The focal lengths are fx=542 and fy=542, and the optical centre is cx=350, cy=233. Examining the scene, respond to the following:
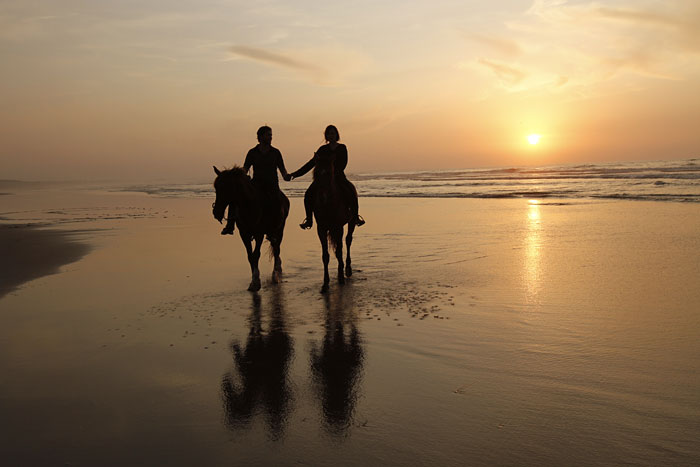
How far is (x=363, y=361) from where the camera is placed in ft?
15.2

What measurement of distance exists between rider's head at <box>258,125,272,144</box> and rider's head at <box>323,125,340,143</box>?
3.27 ft

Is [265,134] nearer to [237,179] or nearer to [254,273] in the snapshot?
[237,179]

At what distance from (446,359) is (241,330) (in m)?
2.27

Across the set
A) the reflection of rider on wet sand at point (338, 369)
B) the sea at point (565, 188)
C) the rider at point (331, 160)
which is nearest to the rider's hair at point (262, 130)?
the rider at point (331, 160)

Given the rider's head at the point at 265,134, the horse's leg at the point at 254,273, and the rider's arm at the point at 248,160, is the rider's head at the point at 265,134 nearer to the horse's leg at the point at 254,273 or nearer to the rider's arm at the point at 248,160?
the rider's arm at the point at 248,160

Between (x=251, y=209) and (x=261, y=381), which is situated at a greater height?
(x=251, y=209)

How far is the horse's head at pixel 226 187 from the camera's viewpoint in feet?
24.8

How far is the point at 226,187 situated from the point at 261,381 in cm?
392

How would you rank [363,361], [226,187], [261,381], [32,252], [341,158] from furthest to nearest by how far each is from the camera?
[32,252] → [341,158] → [226,187] → [363,361] → [261,381]

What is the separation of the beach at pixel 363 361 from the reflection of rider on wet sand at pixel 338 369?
0.02 metres

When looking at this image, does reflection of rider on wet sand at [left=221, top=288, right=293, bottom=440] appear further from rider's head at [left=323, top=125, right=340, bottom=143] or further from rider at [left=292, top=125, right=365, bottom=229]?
rider's head at [left=323, top=125, right=340, bottom=143]

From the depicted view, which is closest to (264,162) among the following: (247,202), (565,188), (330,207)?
(247,202)

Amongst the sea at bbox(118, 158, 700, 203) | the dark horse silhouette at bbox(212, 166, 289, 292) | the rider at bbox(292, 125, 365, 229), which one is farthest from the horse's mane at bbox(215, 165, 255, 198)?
the sea at bbox(118, 158, 700, 203)

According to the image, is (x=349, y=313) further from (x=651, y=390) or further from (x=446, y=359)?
(x=651, y=390)
